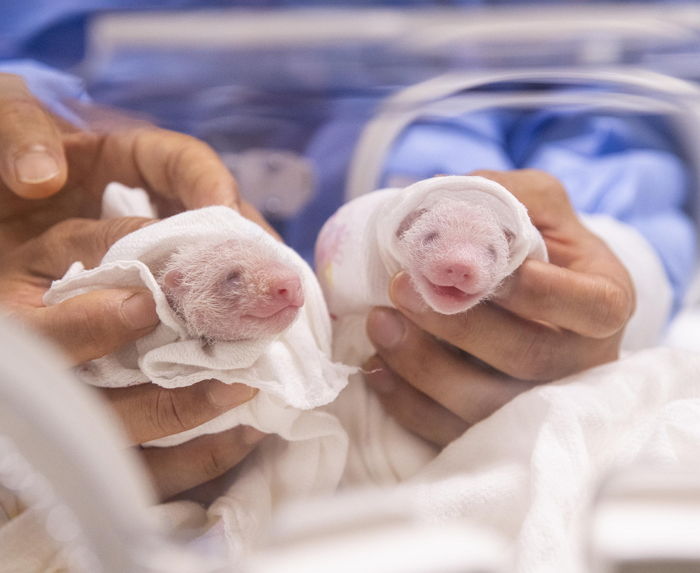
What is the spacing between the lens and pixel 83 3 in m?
1.11

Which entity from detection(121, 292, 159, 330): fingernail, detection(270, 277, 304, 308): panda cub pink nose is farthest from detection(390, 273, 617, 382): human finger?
detection(121, 292, 159, 330): fingernail

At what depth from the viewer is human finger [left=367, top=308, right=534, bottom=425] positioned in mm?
708

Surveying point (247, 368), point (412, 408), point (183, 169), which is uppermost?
point (183, 169)

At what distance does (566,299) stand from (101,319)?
418 millimetres

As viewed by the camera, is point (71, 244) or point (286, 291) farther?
point (71, 244)

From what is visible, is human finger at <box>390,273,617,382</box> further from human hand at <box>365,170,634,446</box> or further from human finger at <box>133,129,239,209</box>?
human finger at <box>133,129,239,209</box>

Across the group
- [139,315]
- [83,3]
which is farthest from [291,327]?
A: [83,3]

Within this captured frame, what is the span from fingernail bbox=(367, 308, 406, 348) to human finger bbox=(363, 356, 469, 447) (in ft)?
0.08

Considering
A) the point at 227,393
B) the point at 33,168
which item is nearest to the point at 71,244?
the point at 33,168

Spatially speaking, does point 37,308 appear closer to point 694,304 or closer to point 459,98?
point 459,98

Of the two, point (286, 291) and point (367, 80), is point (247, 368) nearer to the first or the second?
point (286, 291)

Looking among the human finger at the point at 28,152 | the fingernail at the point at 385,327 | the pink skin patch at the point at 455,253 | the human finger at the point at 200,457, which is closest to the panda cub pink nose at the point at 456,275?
the pink skin patch at the point at 455,253

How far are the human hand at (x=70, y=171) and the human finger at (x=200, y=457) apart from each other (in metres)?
0.22

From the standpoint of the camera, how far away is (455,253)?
588 mm
